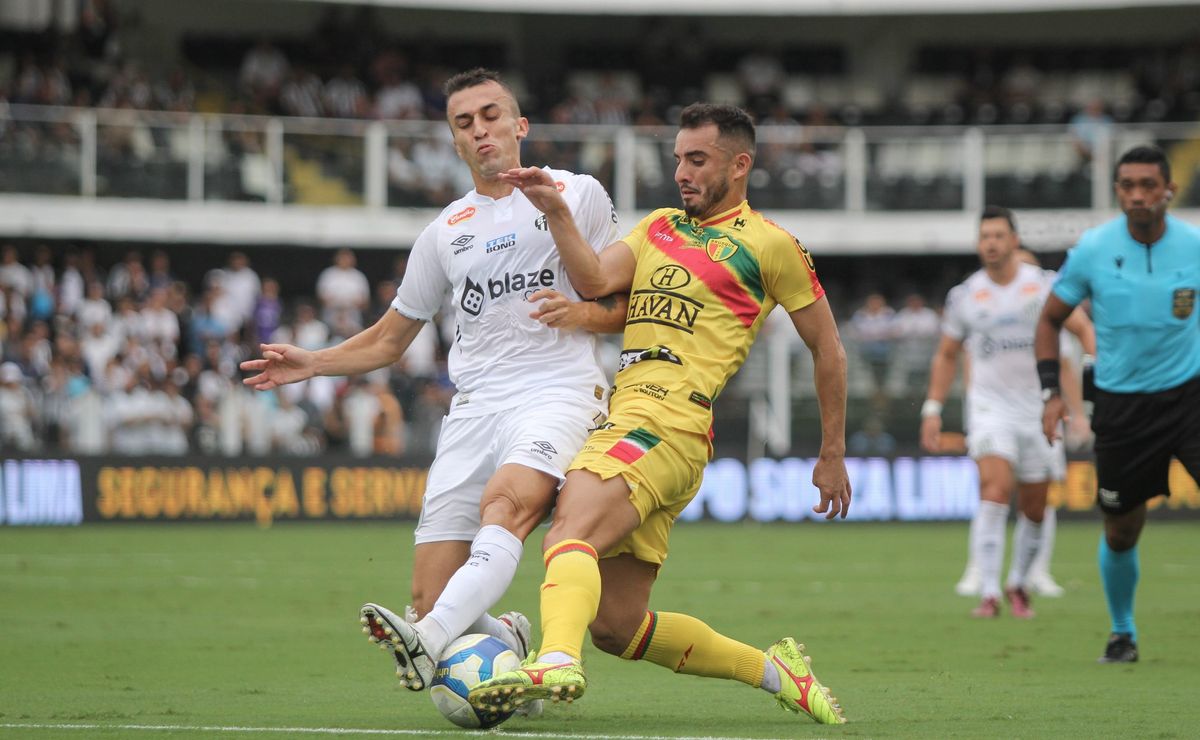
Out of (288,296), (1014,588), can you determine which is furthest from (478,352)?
(288,296)

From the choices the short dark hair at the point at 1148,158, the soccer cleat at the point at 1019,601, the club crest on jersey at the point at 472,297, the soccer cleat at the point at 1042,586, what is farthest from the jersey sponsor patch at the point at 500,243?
the soccer cleat at the point at 1042,586

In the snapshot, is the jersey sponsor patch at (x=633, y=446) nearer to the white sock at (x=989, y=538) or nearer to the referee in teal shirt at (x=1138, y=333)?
the referee in teal shirt at (x=1138, y=333)

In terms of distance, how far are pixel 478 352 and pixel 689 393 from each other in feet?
3.36

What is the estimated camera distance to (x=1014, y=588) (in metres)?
12.5

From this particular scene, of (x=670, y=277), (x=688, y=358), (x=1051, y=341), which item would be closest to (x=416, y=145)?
(x=1051, y=341)

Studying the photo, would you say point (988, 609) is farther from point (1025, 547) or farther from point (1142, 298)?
point (1142, 298)

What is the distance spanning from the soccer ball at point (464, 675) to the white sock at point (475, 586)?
0.09 meters

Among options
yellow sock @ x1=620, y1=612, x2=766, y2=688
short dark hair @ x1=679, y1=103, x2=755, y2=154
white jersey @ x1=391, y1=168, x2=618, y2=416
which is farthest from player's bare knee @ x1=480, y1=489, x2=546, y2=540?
short dark hair @ x1=679, y1=103, x2=755, y2=154

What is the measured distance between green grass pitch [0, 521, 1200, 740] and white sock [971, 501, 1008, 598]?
1.58 feet

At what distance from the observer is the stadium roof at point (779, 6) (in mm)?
34219

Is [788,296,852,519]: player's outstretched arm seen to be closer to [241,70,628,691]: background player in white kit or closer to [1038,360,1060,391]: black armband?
[241,70,628,691]: background player in white kit

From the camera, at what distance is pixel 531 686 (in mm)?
5969

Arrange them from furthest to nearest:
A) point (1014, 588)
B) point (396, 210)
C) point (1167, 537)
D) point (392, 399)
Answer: point (396, 210) → point (392, 399) → point (1167, 537) → point (1014, 588)

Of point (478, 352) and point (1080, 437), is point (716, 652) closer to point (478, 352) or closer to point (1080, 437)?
point (478, 352)
